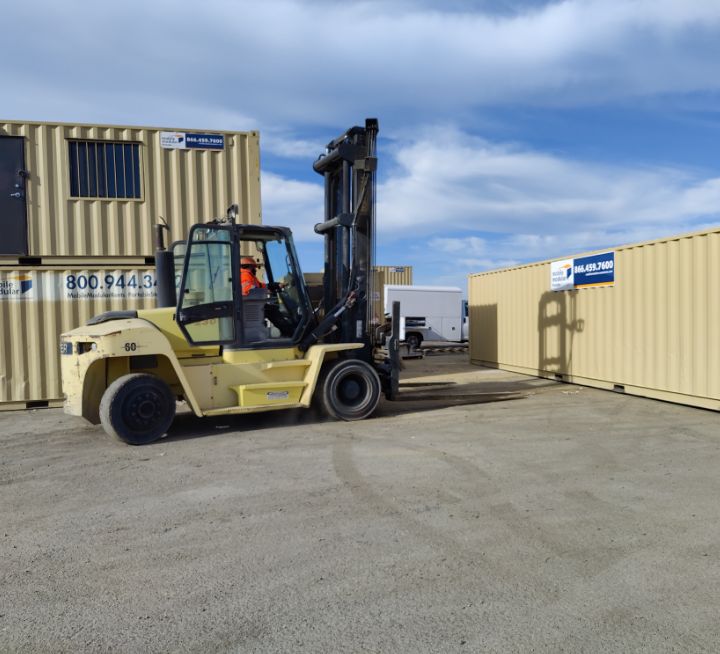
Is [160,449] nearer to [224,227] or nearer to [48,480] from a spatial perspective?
[48,480]

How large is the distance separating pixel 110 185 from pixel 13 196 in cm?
160

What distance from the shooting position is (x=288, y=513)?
4.69 m

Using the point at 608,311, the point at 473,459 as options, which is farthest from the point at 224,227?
the point at 608,311

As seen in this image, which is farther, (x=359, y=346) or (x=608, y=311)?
(x=608, y=311)

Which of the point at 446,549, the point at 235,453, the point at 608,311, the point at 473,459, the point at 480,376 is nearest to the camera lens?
the point at 446,549

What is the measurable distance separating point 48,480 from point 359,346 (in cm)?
425

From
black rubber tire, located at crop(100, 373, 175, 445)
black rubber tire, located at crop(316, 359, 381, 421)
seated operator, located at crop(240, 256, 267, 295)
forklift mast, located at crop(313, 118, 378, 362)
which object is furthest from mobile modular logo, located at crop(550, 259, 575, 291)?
black rubber tire, located at crop(100, 373, 175, 445)

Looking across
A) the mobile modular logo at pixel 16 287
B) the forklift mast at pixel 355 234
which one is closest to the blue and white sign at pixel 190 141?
the forklift mast at pixel 355 234

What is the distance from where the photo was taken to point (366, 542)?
4.07 metres

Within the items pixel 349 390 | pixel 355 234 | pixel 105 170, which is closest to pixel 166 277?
pixel 355 234

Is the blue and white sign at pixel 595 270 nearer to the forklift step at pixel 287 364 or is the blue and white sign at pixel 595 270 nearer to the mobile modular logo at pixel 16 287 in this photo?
the forklift step at pixel 287 364

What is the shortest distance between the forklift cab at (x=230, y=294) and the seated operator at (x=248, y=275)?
0.06m

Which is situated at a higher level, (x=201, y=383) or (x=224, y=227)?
(x=224, y=227)

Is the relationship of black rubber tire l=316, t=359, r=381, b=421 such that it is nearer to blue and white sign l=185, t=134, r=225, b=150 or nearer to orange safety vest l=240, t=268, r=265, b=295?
orange safety vest l=240, t=268, r=265, b=295
